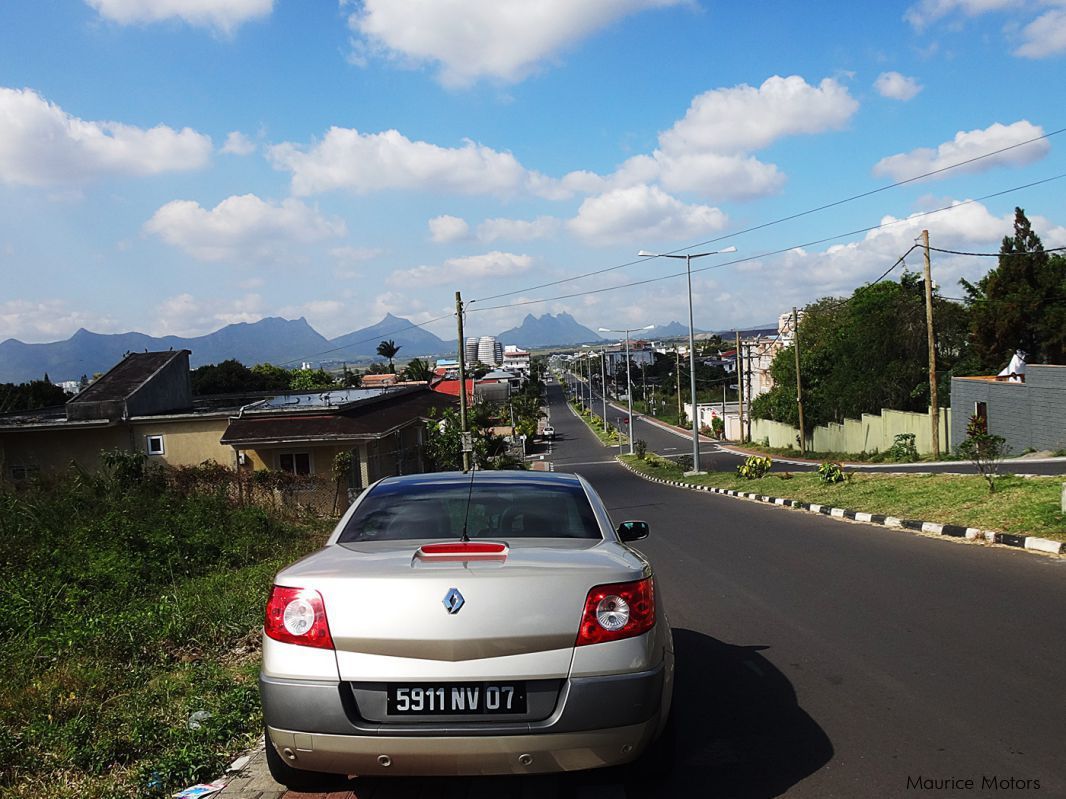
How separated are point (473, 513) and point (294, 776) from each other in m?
1.54

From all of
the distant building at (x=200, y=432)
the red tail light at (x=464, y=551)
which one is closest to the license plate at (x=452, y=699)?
the red tail light at (x=464, y=551)

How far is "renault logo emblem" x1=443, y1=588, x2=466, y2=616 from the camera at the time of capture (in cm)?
369

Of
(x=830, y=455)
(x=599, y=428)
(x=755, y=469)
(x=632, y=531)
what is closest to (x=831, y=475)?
(x=755, y=469)

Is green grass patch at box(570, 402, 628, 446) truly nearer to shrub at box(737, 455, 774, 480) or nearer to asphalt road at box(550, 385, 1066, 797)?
shrub at box(737, 455, 774, 480)

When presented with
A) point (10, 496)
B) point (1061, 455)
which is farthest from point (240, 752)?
point (1061, 455)

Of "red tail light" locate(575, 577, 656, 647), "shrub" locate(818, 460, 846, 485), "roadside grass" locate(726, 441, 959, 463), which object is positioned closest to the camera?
"red tail light" locate(575, 577, 656, 647)

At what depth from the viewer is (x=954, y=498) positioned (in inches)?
609

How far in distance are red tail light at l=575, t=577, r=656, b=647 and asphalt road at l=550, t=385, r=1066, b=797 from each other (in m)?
0.98

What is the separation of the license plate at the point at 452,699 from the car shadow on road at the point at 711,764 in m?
0.88

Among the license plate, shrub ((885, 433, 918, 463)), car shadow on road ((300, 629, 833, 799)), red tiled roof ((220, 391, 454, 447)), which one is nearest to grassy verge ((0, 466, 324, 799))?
car shadow on road ((300, 629, 833, 799))

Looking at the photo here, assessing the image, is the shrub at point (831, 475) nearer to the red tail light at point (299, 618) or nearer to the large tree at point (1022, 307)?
the red tail light at point (299, 618)

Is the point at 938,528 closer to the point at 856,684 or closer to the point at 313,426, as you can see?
the point at 856,684

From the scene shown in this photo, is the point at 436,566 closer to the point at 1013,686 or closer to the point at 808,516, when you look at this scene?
the point at 1013,686

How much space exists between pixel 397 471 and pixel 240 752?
1220 inches
